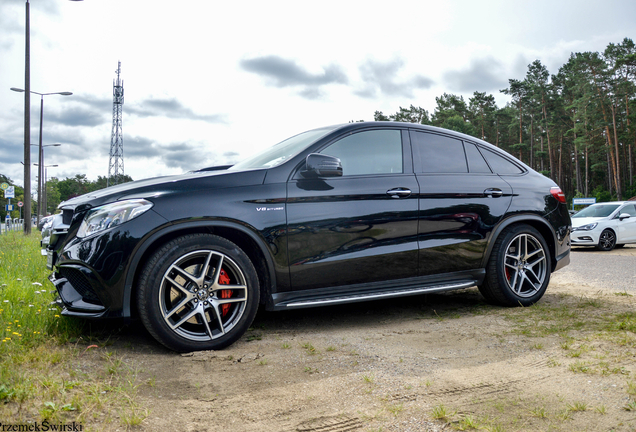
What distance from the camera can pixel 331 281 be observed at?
399 cm

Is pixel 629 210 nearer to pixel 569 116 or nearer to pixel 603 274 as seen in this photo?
pixel 603 274

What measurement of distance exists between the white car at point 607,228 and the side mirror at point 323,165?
12.2 m

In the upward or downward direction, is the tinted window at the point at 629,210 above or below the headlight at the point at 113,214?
above

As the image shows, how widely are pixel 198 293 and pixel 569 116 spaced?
62583 mm

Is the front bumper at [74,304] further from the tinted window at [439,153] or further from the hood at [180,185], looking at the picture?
the tinted window at [439,153]

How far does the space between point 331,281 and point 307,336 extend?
517 millimetres

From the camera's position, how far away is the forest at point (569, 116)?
163ft

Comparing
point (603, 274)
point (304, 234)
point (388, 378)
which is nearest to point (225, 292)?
point (304, 234)

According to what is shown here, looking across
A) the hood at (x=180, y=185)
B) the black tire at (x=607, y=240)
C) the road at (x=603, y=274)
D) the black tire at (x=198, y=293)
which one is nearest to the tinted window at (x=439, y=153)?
the hood at (x=180, y=185)

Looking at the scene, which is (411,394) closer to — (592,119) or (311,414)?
(311,414)

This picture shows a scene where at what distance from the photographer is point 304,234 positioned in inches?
152

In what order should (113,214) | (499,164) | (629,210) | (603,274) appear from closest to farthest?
(113,214) < (499,164) < (603,274) < (629,210)

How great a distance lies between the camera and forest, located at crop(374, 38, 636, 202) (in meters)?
49.7

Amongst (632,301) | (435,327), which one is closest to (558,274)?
(632,301)
